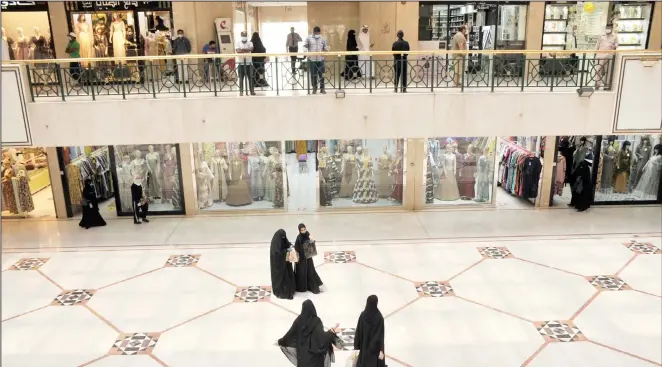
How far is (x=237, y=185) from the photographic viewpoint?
11664 millimetres

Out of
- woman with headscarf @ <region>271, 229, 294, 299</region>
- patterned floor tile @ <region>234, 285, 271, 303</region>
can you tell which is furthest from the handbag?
patterned floor tile @ <region>234, 285, 271, 303</region>

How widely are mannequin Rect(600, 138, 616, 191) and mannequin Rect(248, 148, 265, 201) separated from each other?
24.4ft

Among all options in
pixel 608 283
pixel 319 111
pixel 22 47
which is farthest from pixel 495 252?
pixel 22 47

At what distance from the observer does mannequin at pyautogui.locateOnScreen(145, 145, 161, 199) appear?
1138 cm

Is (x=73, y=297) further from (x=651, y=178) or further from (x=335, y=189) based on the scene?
(x=651, y=178)

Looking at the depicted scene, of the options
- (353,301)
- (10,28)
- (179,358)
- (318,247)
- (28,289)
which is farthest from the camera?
(10,28)

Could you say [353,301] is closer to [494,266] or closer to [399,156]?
[494,266]

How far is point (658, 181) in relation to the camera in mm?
11750

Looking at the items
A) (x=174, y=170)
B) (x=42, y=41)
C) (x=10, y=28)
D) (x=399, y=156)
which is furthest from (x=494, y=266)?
(x=10, y=28)

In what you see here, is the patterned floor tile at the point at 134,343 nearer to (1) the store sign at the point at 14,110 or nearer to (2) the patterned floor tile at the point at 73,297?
(2) the patterned floor tile at the point at 73,297

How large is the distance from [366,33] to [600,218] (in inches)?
239

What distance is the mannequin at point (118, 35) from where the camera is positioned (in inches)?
434

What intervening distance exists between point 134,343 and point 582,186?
9.19 meters

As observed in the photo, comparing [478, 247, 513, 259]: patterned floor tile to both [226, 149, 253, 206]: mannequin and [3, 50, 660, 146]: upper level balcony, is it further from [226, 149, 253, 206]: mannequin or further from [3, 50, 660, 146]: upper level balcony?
[226, 149, 253, 206]: mannequin
